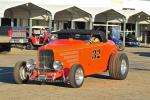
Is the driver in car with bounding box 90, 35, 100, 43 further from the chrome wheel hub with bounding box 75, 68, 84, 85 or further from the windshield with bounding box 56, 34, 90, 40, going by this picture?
the chrome wheel hub with bounding box 75, 68, 84, 85

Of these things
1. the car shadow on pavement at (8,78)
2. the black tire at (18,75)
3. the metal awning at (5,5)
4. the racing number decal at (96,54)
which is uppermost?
the metal awning at (5,5)

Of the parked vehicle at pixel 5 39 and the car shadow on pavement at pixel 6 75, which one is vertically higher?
the parked vehicle at pixel 5 39

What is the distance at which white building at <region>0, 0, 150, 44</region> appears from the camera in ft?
148

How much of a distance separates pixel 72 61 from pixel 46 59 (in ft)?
2.60

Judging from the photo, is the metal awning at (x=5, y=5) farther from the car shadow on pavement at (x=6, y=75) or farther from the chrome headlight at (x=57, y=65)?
the chrome headlight at (x=57, y=65)

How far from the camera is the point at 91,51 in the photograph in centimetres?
1608

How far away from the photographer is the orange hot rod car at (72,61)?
1497 centimetres

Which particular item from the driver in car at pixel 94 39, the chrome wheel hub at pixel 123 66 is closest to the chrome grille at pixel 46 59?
the driver in car at pixel 94 39

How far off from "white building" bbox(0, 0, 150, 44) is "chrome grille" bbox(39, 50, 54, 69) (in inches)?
1054

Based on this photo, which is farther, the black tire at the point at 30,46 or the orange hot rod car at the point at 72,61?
the black tire at the point at 30,46

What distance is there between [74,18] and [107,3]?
7.48 meters

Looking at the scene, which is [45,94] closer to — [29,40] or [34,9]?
[29,40]

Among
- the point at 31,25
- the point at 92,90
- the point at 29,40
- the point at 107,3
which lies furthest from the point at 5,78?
the point at 107,3

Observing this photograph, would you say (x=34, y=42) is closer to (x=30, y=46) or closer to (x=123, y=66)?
(x=30, y=46)
